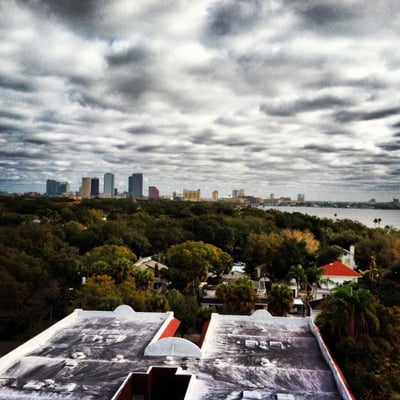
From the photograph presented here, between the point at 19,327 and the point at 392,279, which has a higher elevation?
the point at 392,279

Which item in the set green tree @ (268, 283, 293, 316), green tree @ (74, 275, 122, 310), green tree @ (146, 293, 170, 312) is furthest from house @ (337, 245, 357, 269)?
green tree @ (74, 275, 122, 310)

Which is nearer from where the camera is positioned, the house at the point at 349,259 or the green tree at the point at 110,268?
the green tree at the point at 110,268

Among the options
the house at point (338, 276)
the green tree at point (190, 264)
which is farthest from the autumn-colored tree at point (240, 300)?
the house at point (338, 276)

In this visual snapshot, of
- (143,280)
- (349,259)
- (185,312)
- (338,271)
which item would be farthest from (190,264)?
(349,259)

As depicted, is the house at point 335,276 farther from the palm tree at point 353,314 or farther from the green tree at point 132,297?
the green tree at point 132,297

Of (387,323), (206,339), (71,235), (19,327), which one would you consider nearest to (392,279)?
(387,323)

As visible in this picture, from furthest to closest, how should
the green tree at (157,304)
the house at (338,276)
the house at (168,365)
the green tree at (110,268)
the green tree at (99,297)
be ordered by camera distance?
1. the house at (338,276)
2. the green tree at (110,268)
3. the green tree at (157,304)
4. the green tree at (99,297)
5. the house at (168,365)

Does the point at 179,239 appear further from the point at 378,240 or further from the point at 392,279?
the point at 392,279
